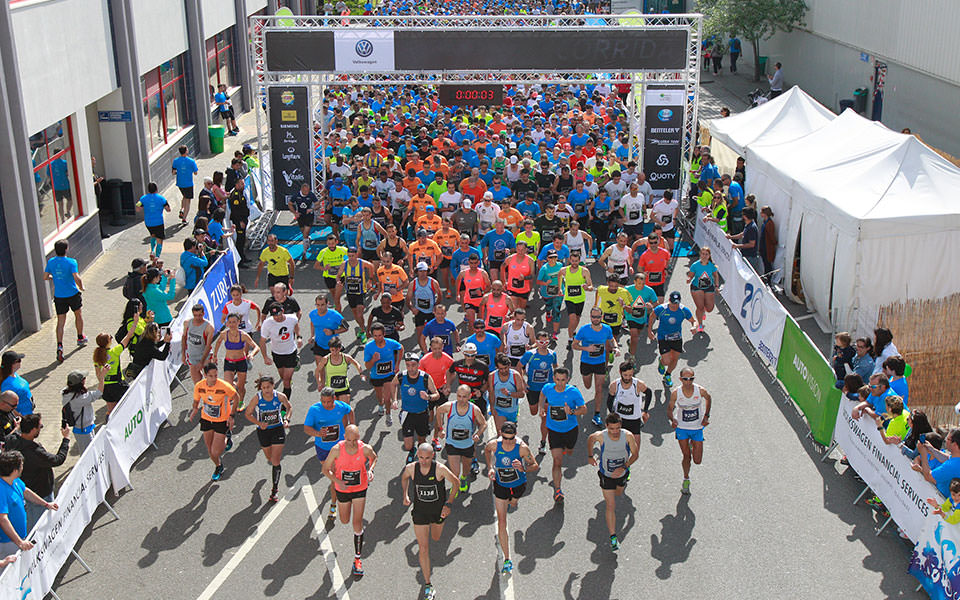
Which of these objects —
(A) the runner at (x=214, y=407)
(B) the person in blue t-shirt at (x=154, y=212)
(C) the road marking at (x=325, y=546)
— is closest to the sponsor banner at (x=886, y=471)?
(C) the road marking at (x=325, y=546)

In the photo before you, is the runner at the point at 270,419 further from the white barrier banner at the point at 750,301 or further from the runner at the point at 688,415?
the white barrier banner at the point at 750,301

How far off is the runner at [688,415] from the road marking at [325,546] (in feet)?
12.8

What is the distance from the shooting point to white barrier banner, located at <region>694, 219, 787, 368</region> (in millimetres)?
14930

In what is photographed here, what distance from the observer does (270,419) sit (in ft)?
38.0

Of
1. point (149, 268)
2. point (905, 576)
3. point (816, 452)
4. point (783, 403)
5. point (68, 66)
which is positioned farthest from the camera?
point (68, 66)

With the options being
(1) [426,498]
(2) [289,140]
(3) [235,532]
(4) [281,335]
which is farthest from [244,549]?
(2) [289,140]

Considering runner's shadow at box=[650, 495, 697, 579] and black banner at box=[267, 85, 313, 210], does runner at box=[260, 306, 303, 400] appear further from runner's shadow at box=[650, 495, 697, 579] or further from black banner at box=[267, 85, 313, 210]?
black banner at box=[267, 85, 313, 210]

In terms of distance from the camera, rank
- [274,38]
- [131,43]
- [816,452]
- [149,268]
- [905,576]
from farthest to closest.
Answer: [131,43], [274,38], [149,268], [816,452], [905,576]

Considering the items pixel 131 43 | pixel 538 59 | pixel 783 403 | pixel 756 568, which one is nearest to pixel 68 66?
pixel 131 43

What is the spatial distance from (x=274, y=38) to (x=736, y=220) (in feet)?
33.3

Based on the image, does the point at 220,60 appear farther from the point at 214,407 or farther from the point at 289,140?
the point at 214,407

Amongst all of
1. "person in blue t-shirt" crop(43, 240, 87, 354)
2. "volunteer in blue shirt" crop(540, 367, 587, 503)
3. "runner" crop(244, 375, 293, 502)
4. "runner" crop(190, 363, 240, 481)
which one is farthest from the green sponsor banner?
"person in blue t-shirt" crop(43, 240, 87, 354)

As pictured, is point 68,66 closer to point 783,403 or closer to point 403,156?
point 403,156

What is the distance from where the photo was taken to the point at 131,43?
76.5ft
